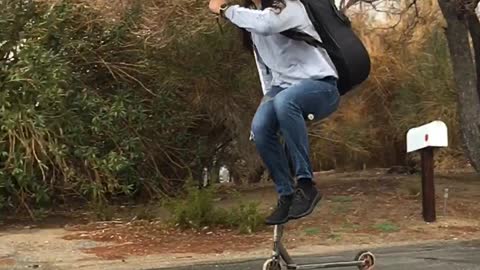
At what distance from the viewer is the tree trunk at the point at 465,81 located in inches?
457

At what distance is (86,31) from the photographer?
11734 millimetres

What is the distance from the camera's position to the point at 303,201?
5.38 metres

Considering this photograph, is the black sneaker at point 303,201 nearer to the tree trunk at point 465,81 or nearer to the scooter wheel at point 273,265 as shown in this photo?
the scooter wheel at point 273,265

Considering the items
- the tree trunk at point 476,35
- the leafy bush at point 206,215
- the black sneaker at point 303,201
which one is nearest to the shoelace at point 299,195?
the black sneaker at point 303,201

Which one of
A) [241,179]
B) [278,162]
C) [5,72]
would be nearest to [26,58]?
[5,72]

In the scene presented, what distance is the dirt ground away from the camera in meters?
8.77

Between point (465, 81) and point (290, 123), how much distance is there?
709cm

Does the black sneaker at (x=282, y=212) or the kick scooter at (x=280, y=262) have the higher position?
the black sneaker at (x=282, y=212)

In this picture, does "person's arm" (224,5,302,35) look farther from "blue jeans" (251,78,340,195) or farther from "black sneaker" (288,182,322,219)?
"black sneaker" (288,182,322,219)

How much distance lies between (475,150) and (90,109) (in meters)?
5.07

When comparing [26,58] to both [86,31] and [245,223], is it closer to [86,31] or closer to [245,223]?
[86,31]

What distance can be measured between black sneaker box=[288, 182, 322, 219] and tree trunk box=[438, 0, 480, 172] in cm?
668

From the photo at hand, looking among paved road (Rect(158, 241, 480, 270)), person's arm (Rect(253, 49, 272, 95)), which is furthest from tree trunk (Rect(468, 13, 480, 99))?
person's arm (Rect(253, 49, 272, 95))

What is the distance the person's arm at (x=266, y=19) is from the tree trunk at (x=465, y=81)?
659cm
